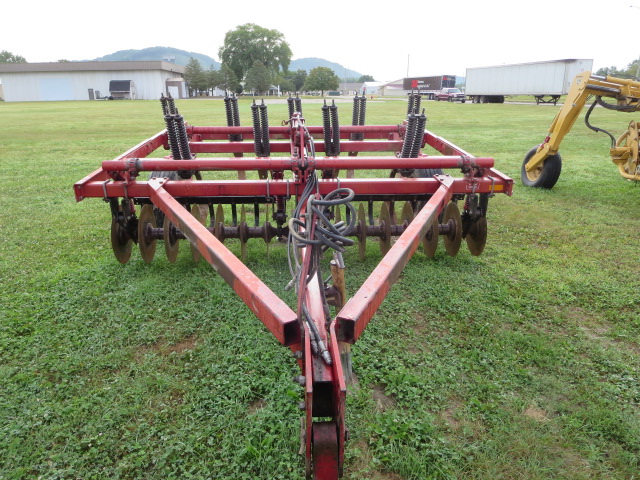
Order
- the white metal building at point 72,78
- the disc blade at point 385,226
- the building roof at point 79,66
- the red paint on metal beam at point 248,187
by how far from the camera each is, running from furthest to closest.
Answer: the white metal building at point 72,78
the building roof at point 79,66
the disc blade at point 385,226
the red paint on metal beam at point 248,187

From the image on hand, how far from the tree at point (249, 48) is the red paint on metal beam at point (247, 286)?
3112 inches

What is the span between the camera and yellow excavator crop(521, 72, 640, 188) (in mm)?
6500

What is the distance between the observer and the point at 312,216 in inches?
72.3

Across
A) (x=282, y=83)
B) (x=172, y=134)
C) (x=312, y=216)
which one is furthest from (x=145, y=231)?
(x=282, y=83)

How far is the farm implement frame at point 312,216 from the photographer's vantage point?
1.70m

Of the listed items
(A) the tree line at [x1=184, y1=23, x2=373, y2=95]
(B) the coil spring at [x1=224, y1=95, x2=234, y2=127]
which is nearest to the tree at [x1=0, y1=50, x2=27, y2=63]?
(A) the tree line at [x1=184, y1=23, x2=373, y2=95]

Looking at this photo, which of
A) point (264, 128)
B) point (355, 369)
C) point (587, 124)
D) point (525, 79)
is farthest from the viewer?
point (525, 79)

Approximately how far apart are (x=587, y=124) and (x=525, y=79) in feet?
113

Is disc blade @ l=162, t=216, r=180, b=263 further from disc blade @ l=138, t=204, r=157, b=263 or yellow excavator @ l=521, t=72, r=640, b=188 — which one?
yellow excavator @ l=521, t=72, r=640, b=188

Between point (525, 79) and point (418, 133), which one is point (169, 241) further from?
point (525, 79)

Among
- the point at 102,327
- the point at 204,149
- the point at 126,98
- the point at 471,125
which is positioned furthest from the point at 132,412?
the point at 126,98

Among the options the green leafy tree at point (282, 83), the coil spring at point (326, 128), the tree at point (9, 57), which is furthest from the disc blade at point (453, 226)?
the tree at point (9, 57)

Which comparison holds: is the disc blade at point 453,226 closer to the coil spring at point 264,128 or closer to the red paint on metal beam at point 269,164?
the red paint on metal beam at point 269,164

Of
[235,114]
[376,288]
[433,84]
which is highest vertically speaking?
[433,84]
